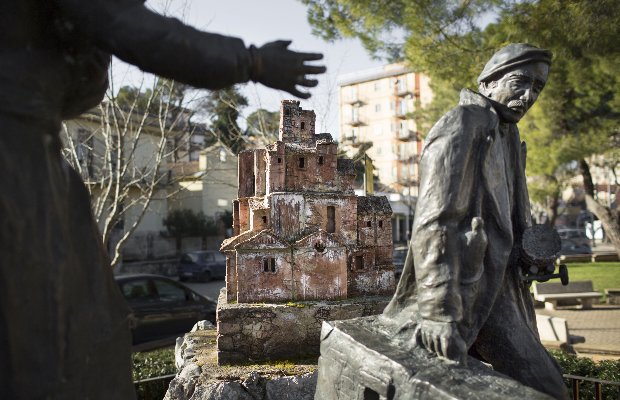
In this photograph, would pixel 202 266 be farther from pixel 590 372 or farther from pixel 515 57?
pixel 515 57

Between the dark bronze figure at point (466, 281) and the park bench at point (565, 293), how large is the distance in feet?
35.4

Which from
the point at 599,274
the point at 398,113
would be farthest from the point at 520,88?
the point at 398,113

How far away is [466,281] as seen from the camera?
2.17 meters

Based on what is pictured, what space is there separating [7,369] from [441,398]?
1.58 meters

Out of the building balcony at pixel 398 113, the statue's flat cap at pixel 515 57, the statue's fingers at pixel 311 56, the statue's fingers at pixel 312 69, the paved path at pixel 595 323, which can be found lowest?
the paved path at pixel 595 323

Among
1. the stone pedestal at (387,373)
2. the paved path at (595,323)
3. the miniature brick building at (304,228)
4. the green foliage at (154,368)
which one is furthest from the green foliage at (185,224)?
the stone pedestal at (387,373)

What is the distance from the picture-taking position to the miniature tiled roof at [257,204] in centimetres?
492

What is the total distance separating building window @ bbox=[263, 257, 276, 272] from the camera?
4746 millimetres

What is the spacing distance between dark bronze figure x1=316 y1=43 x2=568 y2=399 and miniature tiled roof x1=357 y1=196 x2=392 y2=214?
2.78 meters

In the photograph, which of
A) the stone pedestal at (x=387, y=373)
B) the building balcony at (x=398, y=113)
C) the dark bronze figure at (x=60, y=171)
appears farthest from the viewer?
the building balcony at (x=398, y=113)

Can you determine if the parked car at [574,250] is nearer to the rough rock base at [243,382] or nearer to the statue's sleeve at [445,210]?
the rough rock base at [243,382]

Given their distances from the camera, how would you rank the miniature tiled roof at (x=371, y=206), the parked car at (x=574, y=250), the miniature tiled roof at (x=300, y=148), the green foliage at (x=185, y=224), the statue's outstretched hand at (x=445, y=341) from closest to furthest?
the statue's outstretched hand at (x=445, y=341) → the miniature tiled roof at (x=300, y=148) → the miniature tiled roof at (x=371, y=206) → the green foliage at (x=185, y=224) → the parked car at (x=574, y=250)

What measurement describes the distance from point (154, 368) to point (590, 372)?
517 centimetres

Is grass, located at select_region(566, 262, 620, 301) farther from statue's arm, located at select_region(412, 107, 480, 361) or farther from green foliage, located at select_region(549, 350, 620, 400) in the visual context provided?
statue's arm, located at select_region(412, 107, 480, 361)
